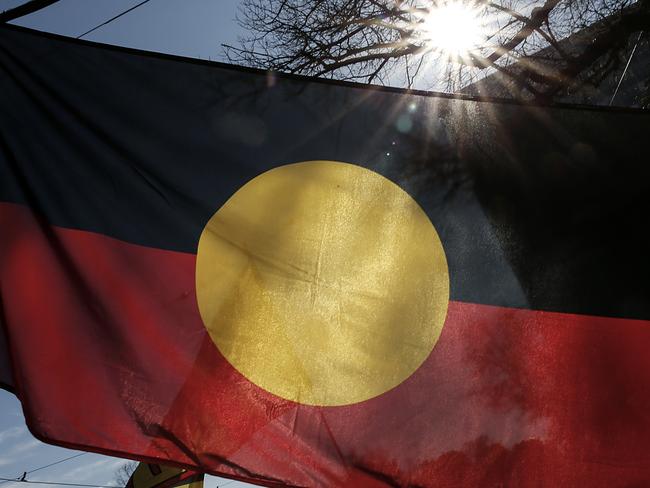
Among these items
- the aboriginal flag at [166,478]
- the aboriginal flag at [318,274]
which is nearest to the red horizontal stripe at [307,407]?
the aboriginal flag at [318,274]

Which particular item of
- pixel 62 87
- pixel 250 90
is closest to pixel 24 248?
pixel 62 87

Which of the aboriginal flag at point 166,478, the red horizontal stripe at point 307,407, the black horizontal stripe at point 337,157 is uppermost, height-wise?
the black horizontal stripe at point 337,157

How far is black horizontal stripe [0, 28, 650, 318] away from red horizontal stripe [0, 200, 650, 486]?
14 cm

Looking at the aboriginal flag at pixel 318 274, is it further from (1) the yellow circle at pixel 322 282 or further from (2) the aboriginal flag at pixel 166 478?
(2) the aboriginal flag at pixel 166 478

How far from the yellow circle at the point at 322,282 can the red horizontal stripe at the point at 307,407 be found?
0.06 meters

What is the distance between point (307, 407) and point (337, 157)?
2.92 feet

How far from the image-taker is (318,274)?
7.55 feet

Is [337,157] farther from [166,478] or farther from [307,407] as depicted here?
[166,478]

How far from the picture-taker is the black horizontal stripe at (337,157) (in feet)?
7.57

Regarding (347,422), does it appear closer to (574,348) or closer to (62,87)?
(574,348)

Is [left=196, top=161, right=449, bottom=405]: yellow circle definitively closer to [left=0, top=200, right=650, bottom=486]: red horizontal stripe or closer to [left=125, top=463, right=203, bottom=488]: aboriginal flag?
[left=0, top=200, right=650, bottom=486]: red horizontal stripe

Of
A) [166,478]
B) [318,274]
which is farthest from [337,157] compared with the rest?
[166,478]

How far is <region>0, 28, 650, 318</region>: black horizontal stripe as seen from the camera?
7.57 feet

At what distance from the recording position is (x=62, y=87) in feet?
7.97
